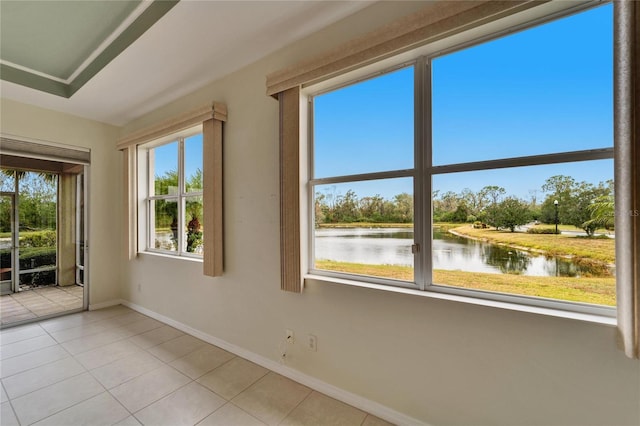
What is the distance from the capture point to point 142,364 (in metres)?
2.34

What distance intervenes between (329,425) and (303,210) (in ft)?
4.81

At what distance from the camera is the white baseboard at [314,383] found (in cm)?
169

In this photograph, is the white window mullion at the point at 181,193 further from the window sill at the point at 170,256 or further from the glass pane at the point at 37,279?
the glass pane at the point at 37,279

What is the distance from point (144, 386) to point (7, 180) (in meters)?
3.44

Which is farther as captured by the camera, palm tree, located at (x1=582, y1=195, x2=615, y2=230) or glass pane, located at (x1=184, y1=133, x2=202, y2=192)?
glass pane, located at (x1=184, y1=133, x2=202, y2=192)

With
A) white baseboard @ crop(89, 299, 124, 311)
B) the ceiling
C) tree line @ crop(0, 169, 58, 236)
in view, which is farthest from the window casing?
tree line @ crop(0, 169, 58, 236)

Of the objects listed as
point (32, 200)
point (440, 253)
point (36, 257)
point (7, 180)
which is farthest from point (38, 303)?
point (440, 253)

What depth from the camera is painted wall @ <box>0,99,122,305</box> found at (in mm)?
3502

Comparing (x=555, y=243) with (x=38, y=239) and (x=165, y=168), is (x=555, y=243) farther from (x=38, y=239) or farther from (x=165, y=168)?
(x=38, y=239)

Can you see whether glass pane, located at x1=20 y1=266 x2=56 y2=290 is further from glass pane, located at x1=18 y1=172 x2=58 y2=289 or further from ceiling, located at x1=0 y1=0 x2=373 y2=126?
ceiling, located at x1=0 y1=0 x2=373 y2=126

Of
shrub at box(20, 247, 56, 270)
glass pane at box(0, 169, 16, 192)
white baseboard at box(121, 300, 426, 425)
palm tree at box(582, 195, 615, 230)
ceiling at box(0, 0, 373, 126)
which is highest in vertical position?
→ ceiling at box(0, 0, 373, 126)

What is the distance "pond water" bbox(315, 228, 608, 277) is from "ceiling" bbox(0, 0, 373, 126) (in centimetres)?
162

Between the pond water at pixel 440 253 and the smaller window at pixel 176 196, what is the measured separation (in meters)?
1.77

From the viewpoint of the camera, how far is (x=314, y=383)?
2.02 metres
